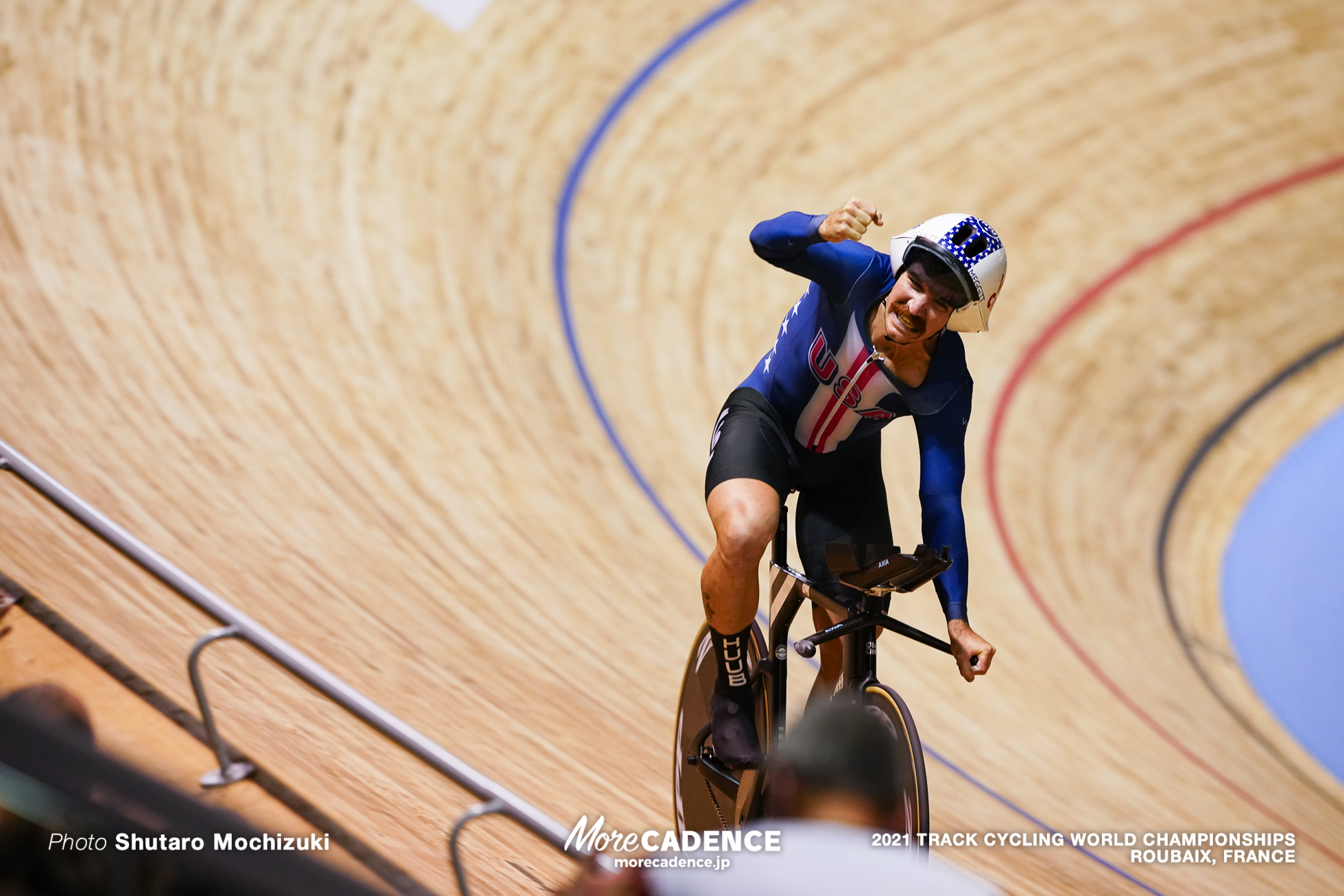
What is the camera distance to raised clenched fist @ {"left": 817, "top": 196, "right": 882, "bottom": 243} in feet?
7.29

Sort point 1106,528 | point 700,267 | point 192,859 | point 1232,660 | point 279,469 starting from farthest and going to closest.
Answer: point 700,267 → point 1106,528 → point 1232,660 → point 279,469 → point 192,859

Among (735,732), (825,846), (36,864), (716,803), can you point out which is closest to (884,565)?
(735,732)

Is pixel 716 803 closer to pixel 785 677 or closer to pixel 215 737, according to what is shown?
pixel 785 677

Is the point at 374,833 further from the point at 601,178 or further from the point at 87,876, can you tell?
the point at 601,178

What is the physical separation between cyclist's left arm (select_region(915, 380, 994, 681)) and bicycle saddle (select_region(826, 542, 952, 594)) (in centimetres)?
7

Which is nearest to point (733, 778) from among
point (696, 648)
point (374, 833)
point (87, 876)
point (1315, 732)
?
point (696, 648)

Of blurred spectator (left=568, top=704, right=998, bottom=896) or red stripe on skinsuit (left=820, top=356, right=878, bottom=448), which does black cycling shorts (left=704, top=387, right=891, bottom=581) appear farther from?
blurred spectator (left=568, top=704, right=998, bottom=896)

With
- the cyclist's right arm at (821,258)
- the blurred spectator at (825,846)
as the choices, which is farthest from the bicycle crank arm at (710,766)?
the cyclist's right arm at (821,258)

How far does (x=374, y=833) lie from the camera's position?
2262 millimetres

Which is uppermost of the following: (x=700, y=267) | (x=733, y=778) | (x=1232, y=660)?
(x=700, y=267)

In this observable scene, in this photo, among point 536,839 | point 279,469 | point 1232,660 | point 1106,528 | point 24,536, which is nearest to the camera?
point 536,839

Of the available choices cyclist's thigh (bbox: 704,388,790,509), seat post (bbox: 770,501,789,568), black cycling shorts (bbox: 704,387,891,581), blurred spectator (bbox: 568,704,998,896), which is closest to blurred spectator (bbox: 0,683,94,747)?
blurred spectator (bbox: 568,704,998,896)

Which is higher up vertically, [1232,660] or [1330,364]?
[1330,364]

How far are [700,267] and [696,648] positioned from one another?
10.5 ft
